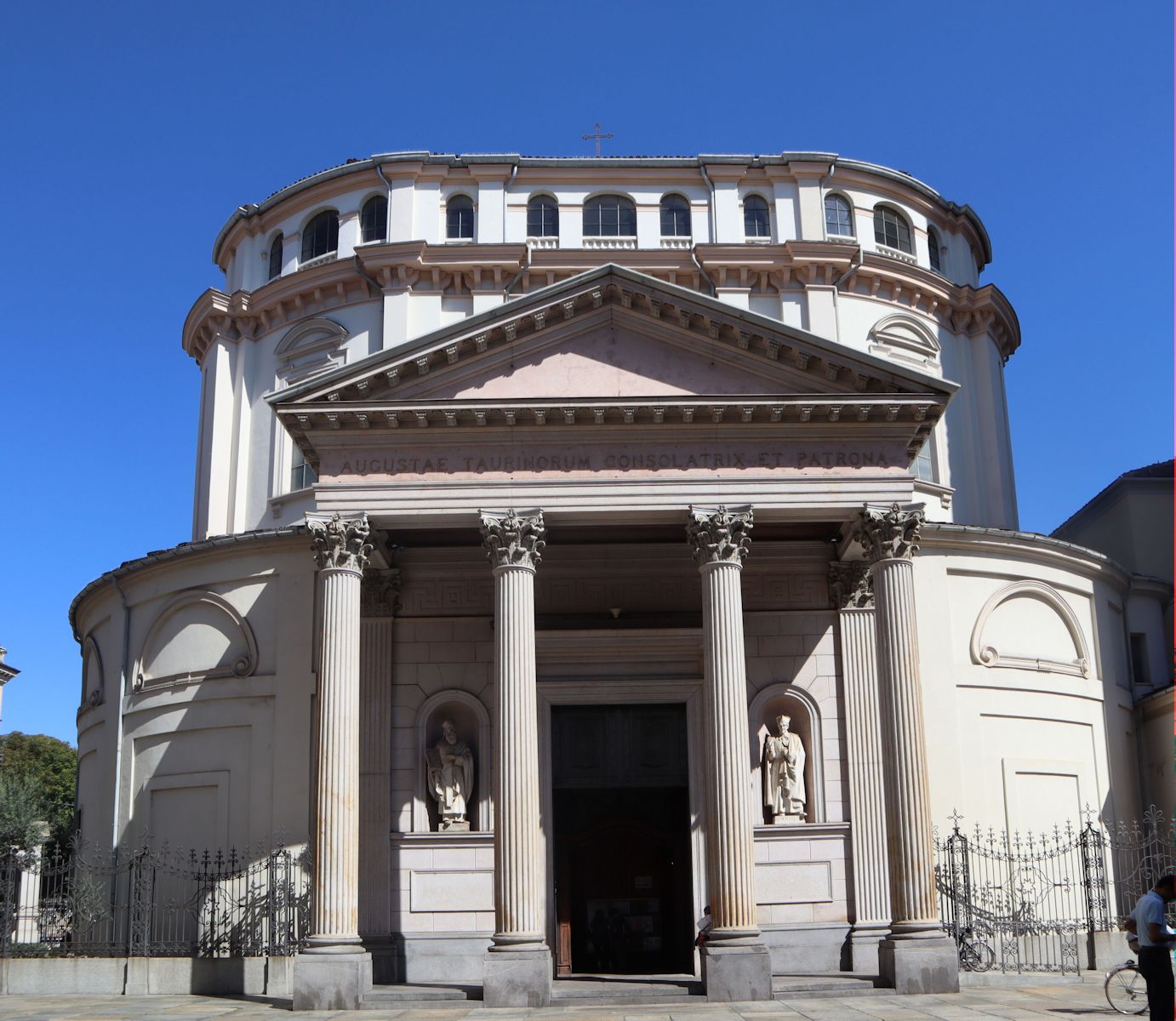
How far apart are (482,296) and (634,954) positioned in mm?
15976

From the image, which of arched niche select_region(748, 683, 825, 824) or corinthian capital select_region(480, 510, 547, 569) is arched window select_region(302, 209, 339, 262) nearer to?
corinthian capital select_region(480, 510, 547, 569)

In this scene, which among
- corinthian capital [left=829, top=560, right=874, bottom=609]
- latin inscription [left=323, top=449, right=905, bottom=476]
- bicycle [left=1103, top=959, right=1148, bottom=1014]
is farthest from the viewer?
corinthian capital [left=829, top=560, right=874, bottom=609]

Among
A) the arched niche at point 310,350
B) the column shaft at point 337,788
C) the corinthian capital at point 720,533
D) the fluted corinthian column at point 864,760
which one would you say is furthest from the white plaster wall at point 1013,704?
the arched niche at point 310,350

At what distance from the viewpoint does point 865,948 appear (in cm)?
2619

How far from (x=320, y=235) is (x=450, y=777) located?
1565cm

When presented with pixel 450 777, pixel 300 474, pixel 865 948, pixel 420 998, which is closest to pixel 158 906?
pixel 450 777

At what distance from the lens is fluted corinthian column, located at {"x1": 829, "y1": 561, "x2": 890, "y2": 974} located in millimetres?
26484

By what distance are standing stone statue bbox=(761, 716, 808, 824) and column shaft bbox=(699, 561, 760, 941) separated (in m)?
3.62

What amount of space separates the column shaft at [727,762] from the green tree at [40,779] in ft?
92.6

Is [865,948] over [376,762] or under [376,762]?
under

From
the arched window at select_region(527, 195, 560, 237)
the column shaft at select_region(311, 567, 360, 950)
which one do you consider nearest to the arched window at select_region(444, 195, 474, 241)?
the arched window at select_region(527, 195, 560, 237)

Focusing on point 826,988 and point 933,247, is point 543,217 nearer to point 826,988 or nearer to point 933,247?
point 933,247

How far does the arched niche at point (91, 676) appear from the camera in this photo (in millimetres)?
34062

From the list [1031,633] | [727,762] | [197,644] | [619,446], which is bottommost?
[727,762]
